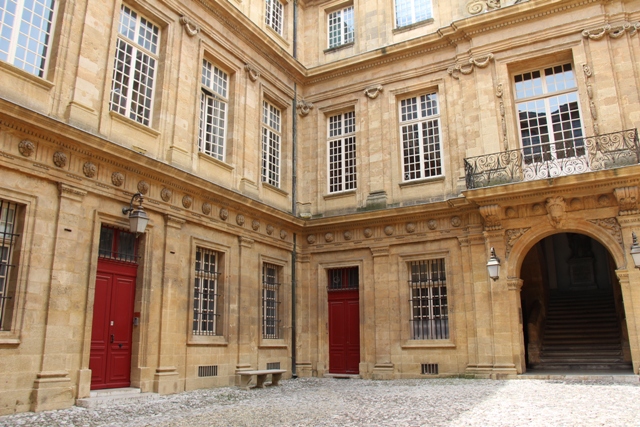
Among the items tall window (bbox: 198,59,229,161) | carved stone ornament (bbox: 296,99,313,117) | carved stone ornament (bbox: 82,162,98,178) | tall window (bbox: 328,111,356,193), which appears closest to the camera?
carved stone ornament (bbox: 82,162,98,178)

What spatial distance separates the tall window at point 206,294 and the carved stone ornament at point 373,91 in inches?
238

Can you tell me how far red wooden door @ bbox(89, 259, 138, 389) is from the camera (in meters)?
9.08

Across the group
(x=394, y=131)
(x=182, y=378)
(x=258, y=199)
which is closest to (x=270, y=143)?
(x=258, y=199)

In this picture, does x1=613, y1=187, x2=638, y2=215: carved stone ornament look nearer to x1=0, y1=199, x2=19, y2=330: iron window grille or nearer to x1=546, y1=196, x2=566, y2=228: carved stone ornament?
x1=546, y1=196, x2=566, y2=228: carved stone ornament

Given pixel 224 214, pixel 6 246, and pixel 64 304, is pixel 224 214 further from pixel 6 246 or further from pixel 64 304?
pixel 6 246

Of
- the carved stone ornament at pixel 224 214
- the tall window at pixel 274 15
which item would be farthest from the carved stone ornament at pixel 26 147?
the tall window at pixel 274 15

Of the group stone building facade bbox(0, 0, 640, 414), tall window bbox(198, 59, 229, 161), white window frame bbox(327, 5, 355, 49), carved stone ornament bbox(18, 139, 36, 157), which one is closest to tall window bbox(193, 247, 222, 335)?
stone building facade bbox(0, 0, 640, 414)

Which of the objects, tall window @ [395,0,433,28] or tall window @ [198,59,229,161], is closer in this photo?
tall window @ [198,59,229,161]

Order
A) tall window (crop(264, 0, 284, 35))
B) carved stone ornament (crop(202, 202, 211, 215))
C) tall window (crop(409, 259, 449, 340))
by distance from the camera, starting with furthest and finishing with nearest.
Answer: tall window (crop(264, 0, 284, 35)), tall window (crop(409, 259, 449, 340)), carved stone ornament (crop(202, 202, 211, 215))

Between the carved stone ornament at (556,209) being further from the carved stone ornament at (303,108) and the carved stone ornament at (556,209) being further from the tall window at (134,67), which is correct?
the tall window at (134,67)

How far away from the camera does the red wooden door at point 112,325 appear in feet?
29.8

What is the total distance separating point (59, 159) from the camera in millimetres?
8523

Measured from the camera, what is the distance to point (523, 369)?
11812 mm

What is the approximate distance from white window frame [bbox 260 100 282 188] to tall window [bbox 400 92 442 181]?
10.9 ft
